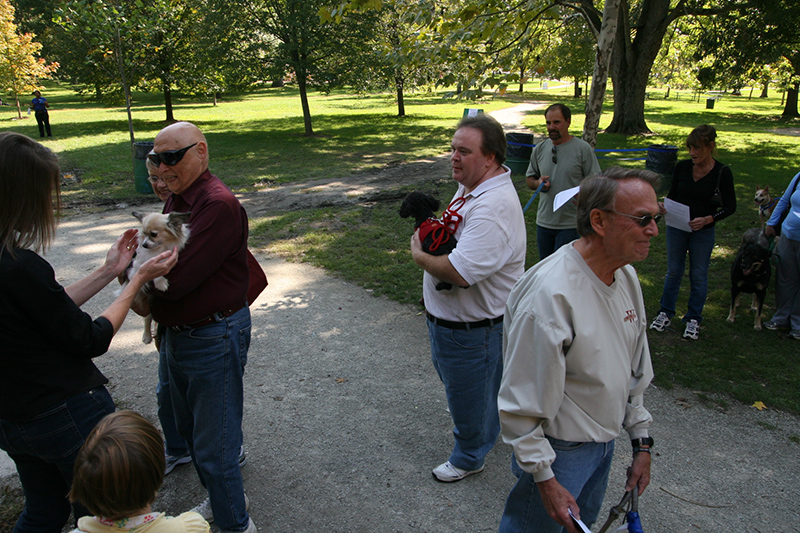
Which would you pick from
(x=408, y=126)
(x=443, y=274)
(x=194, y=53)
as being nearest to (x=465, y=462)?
(x=443, y=274)

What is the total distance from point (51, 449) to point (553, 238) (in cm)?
474

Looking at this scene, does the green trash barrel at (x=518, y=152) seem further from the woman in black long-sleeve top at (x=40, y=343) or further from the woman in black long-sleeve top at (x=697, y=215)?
the woman in black long-sleeve top at (x=40, y=343)

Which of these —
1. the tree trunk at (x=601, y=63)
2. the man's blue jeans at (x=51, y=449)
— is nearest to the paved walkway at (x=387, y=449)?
the man's blue jeans at (x=51, y=449)

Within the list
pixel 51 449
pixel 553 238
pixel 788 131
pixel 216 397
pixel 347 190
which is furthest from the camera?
pixel 788 131

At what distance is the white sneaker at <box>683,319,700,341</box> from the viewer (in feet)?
18.7

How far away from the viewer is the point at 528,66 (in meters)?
8.42

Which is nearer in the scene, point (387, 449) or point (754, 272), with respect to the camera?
point (387, 449)

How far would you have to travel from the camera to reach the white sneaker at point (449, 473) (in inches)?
142

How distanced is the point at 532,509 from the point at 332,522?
1576 mm

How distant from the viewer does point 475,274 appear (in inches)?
117

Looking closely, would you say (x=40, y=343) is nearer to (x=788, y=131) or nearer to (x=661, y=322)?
Result: (x=661, y=322)

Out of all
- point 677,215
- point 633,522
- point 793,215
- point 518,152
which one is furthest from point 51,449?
point 518,152

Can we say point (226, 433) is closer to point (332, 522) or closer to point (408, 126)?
point (332, 522)

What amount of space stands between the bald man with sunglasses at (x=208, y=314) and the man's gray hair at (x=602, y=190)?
1670 mm
